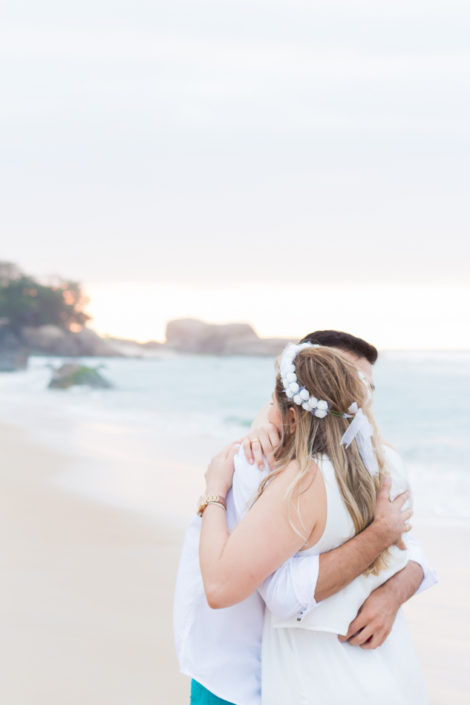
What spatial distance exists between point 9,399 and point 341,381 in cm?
1747

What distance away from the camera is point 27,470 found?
27.7 ft

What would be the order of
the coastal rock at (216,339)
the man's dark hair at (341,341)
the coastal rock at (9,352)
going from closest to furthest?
the man's dark hair at (341,341), the coastal rock at (9,352), the coastal rock at (216,339)

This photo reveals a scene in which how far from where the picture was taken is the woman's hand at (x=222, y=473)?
1997 millimetres

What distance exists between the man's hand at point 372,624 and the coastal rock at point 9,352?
1420 inches

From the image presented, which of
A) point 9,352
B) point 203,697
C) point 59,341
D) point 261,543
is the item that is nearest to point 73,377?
point 203,697

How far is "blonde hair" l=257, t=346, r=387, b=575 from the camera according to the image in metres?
1.82

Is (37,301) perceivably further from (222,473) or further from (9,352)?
(222,473)

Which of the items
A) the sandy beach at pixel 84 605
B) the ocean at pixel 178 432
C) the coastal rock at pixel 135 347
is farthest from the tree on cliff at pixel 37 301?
the sandy beach at pixel 84 605

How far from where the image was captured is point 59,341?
5859 centimetres

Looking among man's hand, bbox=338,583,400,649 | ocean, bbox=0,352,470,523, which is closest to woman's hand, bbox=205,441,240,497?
man's hand, bbox=338,583,400,649

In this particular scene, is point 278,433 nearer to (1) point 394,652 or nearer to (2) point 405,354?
(1) point 394,652

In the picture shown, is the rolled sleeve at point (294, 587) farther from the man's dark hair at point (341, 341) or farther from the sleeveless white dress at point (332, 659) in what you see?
the man's dark hair at point (341, 341)

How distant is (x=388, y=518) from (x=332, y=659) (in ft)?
1.18

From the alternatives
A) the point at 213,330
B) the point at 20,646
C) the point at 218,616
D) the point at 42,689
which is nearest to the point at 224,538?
the point at 218,616
